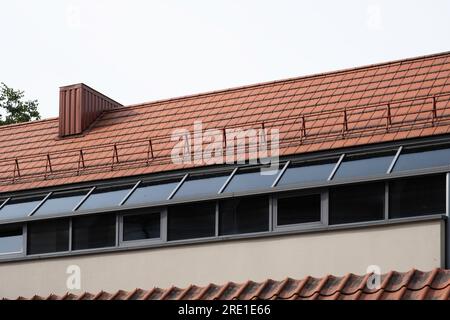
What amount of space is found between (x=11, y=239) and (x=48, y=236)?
1.13 metres

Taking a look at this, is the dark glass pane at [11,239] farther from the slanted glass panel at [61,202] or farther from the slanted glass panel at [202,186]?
the slanted glass panel at [202,186]

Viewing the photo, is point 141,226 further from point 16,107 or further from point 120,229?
point 16,107

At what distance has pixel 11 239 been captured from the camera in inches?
824

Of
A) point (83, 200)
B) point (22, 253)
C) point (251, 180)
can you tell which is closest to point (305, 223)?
point (251, 180)

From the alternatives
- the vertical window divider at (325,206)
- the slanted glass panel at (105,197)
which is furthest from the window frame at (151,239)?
the vertical window divider at (325,206)

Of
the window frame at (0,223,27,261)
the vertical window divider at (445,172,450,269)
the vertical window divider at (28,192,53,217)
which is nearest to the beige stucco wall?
the vertical window divider at (445,172,450,269)

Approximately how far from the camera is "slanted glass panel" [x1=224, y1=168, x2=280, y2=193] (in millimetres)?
18427

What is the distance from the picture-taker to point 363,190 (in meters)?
16.9

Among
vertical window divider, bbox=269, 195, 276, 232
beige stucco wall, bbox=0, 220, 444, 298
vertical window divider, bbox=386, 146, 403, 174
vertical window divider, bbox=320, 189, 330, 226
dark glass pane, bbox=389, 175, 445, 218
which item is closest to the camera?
beige stucco wall, bbox=0, 220, 444, 298

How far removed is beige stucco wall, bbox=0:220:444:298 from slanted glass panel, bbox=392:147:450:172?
1.64 m

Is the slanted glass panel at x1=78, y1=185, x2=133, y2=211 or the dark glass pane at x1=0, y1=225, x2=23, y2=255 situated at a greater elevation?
the slanted glass panel at x1=78, y1=185, x2=133, y2=211

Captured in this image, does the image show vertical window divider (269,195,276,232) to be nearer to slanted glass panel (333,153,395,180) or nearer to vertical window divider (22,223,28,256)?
slanted glass panel (333,153,395,180)
